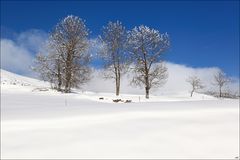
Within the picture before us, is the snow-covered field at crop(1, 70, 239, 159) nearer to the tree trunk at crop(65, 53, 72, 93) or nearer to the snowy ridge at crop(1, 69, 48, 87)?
the tree trunk at crop(65, 53, 72, 93)

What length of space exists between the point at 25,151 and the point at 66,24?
27.2 m

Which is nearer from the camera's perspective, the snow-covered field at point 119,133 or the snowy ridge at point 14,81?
the snow-covered field at point 119,133

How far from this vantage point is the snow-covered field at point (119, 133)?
22.5 feet

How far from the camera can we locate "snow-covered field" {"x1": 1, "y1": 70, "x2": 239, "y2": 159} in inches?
270

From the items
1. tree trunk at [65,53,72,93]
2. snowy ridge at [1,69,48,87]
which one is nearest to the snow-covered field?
tree trunk at [65,53,72,93]

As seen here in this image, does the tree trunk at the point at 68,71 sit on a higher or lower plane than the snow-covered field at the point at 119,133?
higher

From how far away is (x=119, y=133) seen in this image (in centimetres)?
777

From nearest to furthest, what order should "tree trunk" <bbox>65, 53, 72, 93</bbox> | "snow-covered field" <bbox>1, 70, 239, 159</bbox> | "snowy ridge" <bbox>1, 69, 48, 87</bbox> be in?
"snow-covered field" <bbox>1, 70, 239, 159</bbox>
"tree trunk" <bbox>65, 53, 72, 93</bbox>
"snowy ridge" <bbox>1, 69, 48, 87</bbox>

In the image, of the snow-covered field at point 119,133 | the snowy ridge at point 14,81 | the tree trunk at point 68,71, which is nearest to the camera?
the snow-covered field at point 119,133

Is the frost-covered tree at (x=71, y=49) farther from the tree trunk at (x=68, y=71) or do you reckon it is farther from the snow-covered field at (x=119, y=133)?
the snow-covered field at (x=119, y=133)

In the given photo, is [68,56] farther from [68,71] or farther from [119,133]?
[119,133]

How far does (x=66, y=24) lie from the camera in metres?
32.8

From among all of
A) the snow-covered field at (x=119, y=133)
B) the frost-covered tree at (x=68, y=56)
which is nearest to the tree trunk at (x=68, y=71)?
the frost-covered tree at (x=68, y=56)

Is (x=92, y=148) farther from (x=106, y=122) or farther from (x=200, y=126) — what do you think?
(x=200, y=126)
